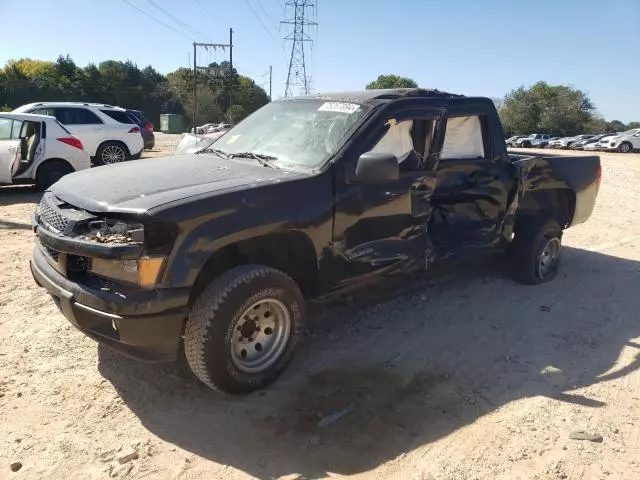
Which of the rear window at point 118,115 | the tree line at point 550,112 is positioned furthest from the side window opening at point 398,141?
the tree line at point 550,112

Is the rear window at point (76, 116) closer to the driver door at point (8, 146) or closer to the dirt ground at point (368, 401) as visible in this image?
the driver door at point (8, 146)

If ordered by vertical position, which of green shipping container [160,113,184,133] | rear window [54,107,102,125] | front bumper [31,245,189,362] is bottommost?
front bumper [31,245,189,362]

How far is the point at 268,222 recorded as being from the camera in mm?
3182

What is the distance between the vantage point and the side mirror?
3459 mm

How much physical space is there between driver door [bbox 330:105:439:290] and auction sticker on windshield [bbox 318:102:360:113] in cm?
23

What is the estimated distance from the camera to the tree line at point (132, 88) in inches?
2534

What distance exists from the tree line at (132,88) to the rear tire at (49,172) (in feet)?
172

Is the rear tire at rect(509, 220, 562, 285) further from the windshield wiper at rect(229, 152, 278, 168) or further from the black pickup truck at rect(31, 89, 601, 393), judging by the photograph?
the windshield wiper at rect(229, 152, 278, 168)

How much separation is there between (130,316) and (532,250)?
14.1 feet

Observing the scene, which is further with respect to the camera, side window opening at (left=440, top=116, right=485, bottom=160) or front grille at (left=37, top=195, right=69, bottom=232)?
side window opening at (left=440, top=116, right=485, bottom=160)

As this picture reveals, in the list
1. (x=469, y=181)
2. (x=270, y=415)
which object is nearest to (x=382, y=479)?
(x=270, y=415)

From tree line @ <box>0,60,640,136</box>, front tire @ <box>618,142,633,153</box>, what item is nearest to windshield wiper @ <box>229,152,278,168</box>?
front tire @ <box>618,142,633,153</box>

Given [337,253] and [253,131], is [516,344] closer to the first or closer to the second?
[337,253]

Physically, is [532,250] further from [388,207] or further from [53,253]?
[53,253]
